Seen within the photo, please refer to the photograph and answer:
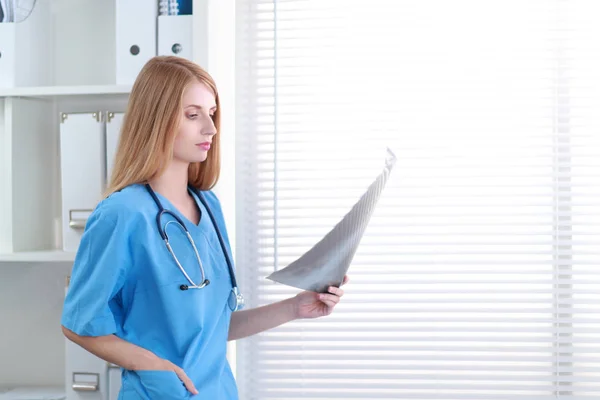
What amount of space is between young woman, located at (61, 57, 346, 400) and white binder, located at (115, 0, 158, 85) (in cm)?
41

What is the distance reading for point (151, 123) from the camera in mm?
1228

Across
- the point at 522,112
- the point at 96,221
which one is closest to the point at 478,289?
the point at 522,112

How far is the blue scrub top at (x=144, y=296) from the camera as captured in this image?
116 cm

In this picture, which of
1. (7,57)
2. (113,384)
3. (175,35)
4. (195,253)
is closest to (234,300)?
(195,253)

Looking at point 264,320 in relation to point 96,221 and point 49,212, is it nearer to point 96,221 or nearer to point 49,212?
point 96,221

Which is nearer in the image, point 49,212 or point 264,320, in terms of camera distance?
point 264,320

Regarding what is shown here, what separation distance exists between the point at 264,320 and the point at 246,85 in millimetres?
774

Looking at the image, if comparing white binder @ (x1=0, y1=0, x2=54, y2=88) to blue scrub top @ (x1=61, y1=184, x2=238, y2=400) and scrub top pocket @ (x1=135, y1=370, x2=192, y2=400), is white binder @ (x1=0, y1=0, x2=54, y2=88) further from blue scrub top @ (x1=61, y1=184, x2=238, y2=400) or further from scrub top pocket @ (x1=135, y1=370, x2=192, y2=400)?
scrub top pocket @ (x1=135, y1=370, x2=192, y2=400)

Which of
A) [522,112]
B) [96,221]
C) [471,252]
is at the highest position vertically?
[522,112]

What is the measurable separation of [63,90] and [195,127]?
1.82 feet

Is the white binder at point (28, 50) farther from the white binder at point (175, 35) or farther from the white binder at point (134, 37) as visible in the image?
the white binder at point (175, 35)

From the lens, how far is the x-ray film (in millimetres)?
1213

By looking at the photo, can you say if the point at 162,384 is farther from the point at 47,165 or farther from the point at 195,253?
the point at 47,165

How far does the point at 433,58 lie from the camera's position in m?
1.85
